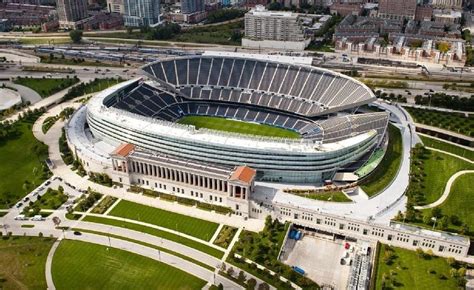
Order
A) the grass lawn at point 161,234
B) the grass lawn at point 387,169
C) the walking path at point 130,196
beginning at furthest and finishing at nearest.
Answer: the grass lawn at point 387,169 → the walking path at point 130,196 → the grass lawn at point 161,234

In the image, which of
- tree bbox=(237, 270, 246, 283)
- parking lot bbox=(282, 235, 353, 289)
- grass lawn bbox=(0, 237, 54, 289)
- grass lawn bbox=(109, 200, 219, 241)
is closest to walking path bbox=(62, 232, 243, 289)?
tree bbox=(237, 270, 246, 283)

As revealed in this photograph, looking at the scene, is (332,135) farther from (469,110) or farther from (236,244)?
(469,110)

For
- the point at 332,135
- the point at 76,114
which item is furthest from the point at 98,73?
the point at 332,135

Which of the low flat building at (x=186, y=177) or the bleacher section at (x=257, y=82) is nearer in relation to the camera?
the low flat building at (x=186, y=177)

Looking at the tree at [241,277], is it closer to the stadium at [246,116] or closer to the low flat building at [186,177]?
Result: the low flat building at [186,177]

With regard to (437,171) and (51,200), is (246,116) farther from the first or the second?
(51,200)

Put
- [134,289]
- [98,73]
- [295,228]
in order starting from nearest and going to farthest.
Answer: [134,289] < [295,228] < [98,73]

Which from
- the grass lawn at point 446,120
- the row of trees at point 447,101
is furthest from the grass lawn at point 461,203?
the row of trees at point 447,101
